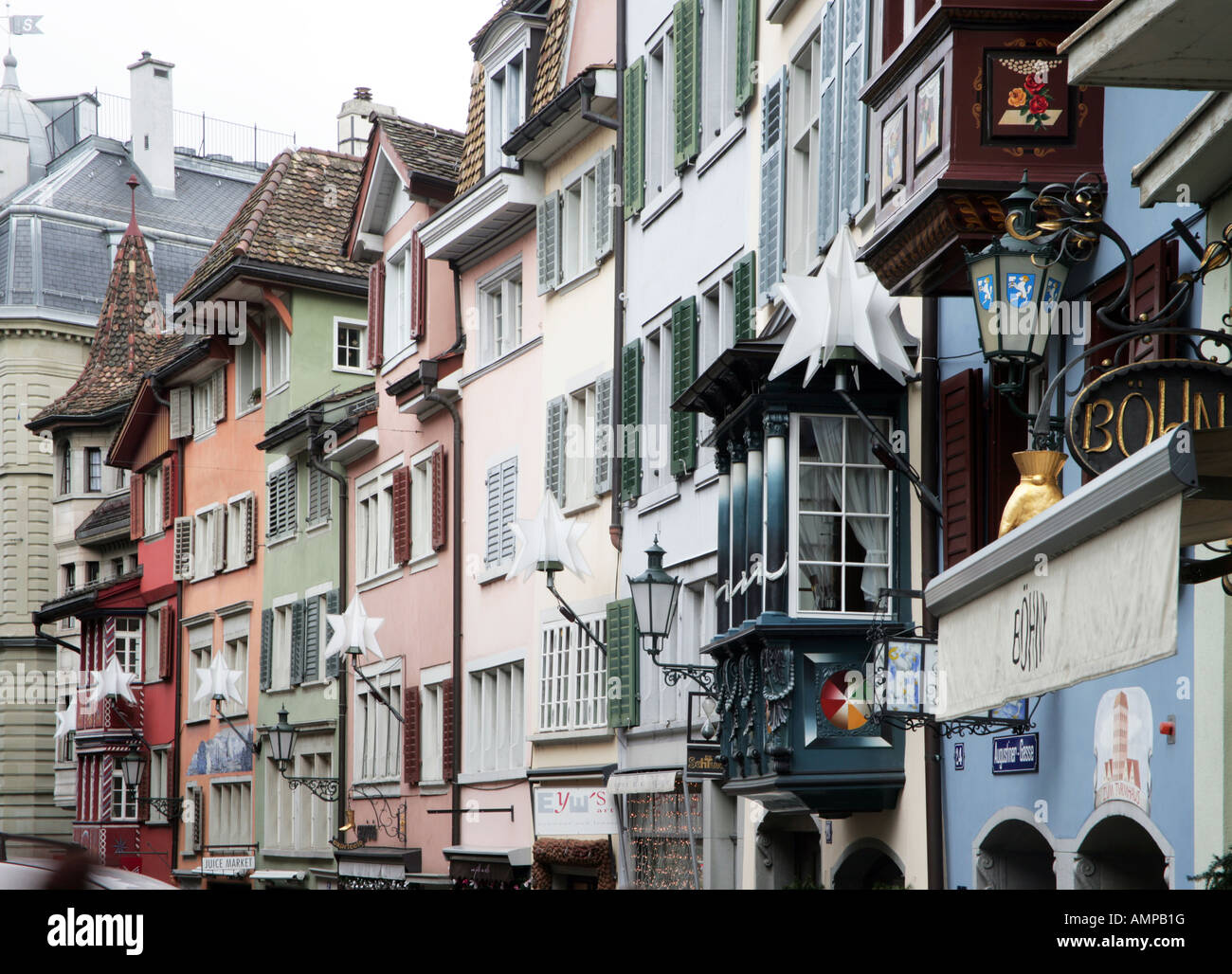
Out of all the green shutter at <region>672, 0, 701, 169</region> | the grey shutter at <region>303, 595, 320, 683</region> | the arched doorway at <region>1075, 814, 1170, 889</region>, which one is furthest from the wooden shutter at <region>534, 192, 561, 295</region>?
the arched doorway at <region>1075, 814, 1170, 889</region>

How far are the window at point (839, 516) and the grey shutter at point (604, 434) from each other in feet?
27.6

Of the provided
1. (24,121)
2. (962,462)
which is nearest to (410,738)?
(962,462)

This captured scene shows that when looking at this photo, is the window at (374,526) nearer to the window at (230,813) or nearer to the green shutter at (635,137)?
the window at (230,813)

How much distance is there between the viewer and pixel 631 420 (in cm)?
2286

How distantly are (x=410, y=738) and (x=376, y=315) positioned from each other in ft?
26.8

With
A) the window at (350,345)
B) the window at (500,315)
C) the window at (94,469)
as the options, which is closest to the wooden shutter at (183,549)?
the window at (350,345)

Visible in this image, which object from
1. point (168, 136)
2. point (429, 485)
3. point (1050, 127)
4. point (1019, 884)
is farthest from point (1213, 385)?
point (168, 136)

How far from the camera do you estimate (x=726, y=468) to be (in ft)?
56.0

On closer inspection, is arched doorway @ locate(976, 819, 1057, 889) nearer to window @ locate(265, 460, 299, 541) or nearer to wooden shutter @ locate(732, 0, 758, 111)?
wooden shutter @ locate(732, 0, 758, 111)

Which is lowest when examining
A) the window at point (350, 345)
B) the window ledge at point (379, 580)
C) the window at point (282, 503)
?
the window ledge at point (379, 580)

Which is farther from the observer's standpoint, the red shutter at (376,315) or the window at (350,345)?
the window at (350,345)

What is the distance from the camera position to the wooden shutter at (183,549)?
44906 mm

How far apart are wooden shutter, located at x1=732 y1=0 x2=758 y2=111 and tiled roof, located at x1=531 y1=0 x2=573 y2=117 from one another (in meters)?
6.61

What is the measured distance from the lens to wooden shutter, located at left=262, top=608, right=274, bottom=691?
39156 mm
